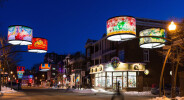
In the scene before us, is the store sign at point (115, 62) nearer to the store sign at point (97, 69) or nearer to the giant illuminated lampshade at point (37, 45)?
the store sign at point (97, 69)

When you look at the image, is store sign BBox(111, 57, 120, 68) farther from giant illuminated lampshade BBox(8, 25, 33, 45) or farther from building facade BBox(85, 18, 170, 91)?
giant illuminated lampshade BBox(8, 25, 33, 45)

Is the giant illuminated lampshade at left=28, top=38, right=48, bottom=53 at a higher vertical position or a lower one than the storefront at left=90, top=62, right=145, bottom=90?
higher

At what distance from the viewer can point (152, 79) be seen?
43062 millimetres

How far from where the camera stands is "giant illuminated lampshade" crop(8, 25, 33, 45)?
2677cm

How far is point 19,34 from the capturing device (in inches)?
1058

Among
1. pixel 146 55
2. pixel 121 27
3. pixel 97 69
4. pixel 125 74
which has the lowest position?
pixel 125 74

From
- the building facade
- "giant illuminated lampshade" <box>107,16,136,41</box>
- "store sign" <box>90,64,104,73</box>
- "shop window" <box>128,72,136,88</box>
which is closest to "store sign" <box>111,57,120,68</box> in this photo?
the building facade

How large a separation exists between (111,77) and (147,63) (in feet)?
22.7

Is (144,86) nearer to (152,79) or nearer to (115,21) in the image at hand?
(152,79)

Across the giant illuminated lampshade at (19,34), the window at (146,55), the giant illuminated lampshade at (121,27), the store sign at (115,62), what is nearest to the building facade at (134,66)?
the window at (146,55)

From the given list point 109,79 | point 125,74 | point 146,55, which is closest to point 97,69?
point 109,79

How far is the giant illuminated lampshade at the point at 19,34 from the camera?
87.8 feet

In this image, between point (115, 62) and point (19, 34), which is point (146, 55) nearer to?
point (115, 62)

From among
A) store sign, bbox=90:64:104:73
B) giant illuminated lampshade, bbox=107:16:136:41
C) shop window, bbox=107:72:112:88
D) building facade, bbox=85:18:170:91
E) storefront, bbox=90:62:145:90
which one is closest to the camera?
giant illuminated lampshade, bbox=107:16:136:41
